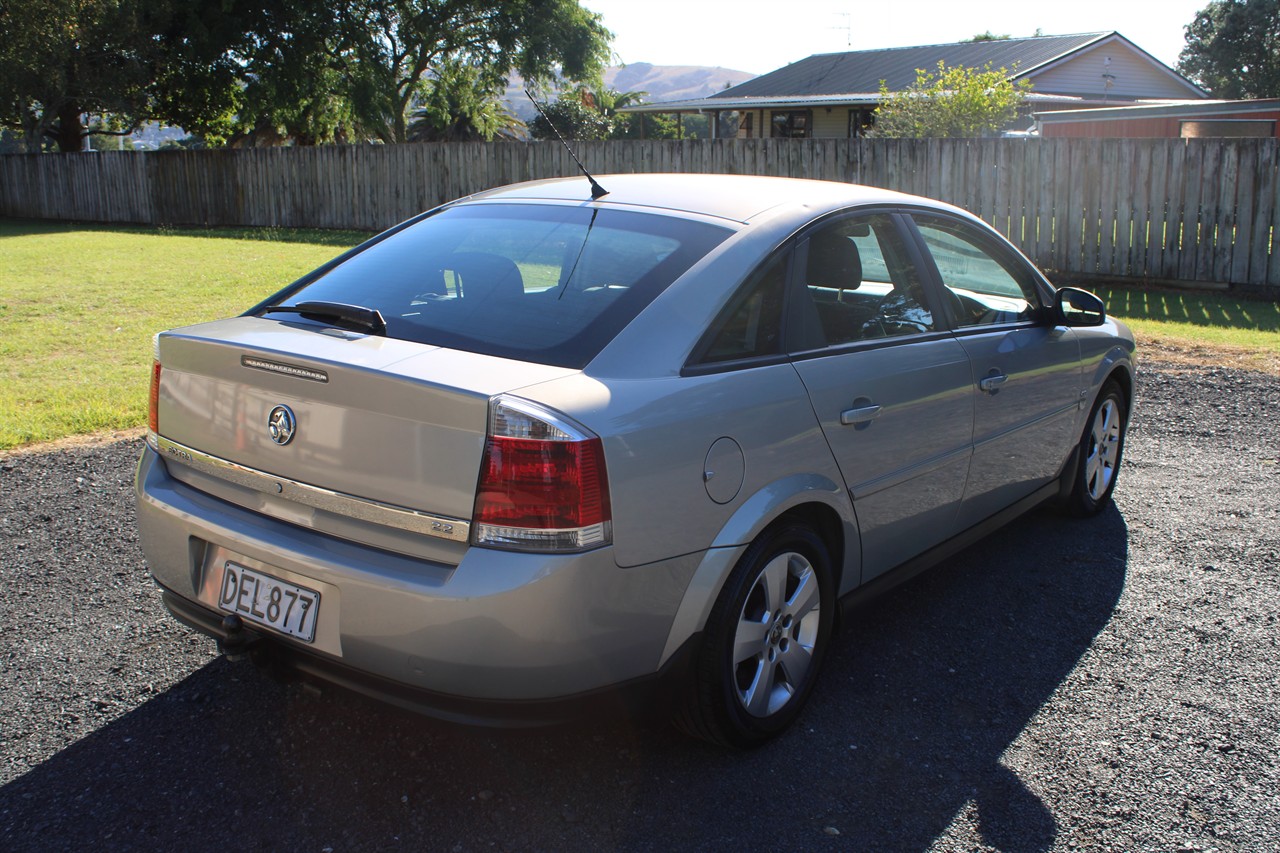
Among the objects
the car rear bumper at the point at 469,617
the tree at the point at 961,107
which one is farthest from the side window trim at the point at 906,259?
the tree at the point at 961,107

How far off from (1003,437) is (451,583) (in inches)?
102

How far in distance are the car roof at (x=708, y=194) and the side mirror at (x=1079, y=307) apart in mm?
973

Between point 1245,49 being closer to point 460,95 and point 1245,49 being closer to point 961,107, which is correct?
point 460,95

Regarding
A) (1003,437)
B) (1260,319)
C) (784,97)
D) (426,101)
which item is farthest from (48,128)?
(1003,437)

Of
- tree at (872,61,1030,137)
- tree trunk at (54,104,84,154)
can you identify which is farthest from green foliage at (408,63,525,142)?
tree at (872,61,1030,137)

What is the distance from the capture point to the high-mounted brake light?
8.47ft

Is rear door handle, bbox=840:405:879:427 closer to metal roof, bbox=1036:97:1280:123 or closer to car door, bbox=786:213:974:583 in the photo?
car door, bbox=786:213:974:583

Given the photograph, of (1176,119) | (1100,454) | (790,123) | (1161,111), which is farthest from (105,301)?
(790,123)

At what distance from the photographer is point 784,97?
39.2m

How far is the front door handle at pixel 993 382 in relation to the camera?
4.11 m

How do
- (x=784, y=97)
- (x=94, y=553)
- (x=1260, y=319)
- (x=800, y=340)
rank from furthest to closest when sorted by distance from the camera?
(x=784, y=97), (x=1260, y=319), (x=94, y=553), (x=800, y=340)

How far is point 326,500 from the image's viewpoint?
2.81 meters

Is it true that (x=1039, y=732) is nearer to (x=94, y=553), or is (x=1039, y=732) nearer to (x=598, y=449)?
(x=598, y=449)

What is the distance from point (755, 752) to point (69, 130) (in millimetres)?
Result: 39802
